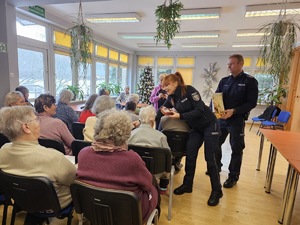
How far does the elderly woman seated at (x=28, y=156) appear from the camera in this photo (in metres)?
1.23

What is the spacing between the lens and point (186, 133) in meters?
2.44

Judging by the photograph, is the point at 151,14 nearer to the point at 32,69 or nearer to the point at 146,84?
the point at 32,69

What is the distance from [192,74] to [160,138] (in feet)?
24.6

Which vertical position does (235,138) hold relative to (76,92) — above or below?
below

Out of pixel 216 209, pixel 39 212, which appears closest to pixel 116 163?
pixel 39 212

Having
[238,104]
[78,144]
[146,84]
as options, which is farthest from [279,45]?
[146,84]

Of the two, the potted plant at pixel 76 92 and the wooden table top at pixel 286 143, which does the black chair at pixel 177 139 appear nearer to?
the wooden table top at pixel 286 143

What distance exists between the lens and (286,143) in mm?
2248

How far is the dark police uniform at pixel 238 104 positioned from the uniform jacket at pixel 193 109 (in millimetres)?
496

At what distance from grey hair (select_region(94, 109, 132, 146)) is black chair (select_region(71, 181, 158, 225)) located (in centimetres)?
28

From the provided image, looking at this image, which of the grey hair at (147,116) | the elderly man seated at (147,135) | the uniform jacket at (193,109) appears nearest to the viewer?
the elderly man seated at (147,135)

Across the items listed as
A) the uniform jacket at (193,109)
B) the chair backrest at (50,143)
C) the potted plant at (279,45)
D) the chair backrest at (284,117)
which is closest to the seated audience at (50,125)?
the chair backrest at (50,143)

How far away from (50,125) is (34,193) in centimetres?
93

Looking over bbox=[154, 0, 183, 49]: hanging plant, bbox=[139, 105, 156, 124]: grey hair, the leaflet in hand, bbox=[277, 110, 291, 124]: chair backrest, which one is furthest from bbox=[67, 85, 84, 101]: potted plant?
bbox=[277, 110, 291, 124]: chair backrest
